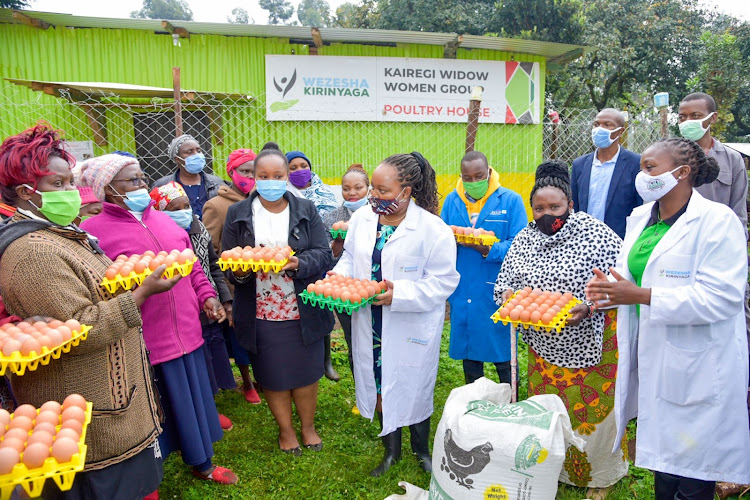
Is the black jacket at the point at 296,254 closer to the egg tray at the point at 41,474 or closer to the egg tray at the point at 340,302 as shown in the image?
the egg tray at the point at 340,302

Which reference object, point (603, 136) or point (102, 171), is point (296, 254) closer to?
point (102, 171)

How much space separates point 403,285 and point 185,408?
5.41 ft

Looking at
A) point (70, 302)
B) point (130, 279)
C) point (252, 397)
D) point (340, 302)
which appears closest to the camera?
point (70, 302)

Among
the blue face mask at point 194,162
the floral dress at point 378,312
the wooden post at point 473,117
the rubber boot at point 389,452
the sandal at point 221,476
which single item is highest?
the wooden post at point 473,117

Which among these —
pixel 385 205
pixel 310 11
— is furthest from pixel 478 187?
pixel 310 11

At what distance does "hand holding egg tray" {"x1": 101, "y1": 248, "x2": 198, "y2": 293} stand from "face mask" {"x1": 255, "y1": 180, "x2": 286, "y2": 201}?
1.02 m

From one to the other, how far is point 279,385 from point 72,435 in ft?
7.18

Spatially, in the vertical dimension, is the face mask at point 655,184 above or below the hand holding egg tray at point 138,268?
above

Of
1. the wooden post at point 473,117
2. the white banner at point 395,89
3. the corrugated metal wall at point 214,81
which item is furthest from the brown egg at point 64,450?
the white banner at point 395,89

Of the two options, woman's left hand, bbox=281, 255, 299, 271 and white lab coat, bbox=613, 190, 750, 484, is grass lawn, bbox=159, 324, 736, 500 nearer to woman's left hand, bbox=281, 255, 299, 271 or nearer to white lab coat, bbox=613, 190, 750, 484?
white lab coat, bbox=613, 190, 750, 484

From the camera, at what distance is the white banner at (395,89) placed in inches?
383

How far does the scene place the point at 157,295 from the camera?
329cm

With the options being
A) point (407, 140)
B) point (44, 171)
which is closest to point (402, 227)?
point (44, 171)

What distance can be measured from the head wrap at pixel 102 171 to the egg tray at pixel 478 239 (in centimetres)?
248
